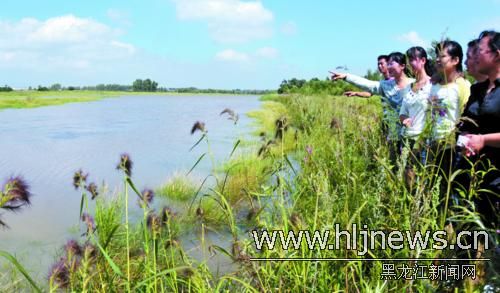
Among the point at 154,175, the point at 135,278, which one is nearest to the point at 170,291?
the point at 135,278

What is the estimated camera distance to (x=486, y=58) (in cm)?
189

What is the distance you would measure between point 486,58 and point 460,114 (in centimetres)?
40

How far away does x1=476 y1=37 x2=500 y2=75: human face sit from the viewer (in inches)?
73.6

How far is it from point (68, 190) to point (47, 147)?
447cm

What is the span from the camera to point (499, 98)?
6.07 ft

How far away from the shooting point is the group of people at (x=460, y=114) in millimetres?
1702

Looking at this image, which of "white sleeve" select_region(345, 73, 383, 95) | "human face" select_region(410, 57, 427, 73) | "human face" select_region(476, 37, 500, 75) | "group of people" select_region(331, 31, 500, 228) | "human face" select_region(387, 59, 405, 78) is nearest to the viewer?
"group of people" select_region(331, 31, 500, 228)

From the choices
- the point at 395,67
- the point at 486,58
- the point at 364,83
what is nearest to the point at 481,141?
the point at 486,58

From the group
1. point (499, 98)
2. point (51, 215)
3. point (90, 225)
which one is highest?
point (499, 98)

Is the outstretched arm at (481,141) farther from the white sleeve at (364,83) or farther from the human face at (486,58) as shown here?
the white sleeve at (364,83)

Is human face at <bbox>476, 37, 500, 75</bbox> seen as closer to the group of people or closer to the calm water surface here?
the group of people

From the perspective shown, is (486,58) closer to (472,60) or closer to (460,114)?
(472,60)

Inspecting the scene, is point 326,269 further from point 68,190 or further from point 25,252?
point 68,190

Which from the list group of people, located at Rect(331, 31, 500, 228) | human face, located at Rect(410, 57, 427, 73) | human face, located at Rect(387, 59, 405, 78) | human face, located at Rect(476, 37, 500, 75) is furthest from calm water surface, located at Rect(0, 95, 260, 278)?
human face, located at Rect(410, 57, 427, 73)
